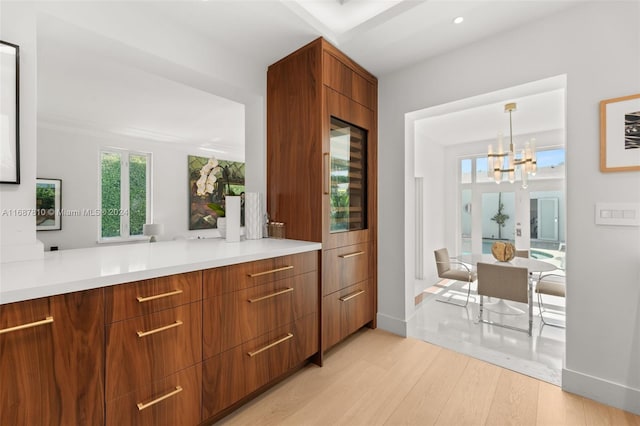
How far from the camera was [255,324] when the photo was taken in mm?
1654

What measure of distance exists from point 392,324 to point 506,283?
4.20 feet

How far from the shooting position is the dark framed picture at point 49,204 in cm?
419

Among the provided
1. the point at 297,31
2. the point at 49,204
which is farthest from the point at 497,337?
the point at 49,204

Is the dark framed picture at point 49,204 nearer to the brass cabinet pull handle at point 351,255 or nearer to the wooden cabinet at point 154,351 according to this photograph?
the wooden cabinet at point 154,351

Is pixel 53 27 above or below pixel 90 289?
above

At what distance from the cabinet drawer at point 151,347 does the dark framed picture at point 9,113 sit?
3.28ft

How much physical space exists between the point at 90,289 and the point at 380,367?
1931 millimetres

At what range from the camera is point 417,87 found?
2535mm

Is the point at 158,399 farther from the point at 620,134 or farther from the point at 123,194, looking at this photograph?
the point at 123,194

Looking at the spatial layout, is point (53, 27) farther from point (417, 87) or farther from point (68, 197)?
point (68, 197)

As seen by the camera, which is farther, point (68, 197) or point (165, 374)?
point (68, 197)

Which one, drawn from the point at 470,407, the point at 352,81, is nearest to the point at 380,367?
the point at 470,407

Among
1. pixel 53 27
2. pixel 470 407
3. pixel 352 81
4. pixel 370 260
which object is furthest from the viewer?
pixel 370 260

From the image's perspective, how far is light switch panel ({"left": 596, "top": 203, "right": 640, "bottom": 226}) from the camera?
1633mm
